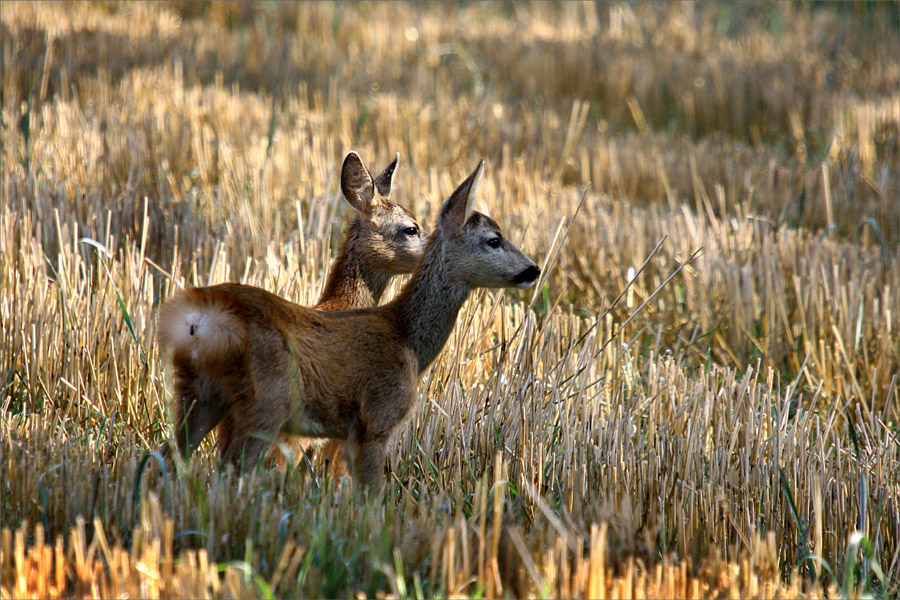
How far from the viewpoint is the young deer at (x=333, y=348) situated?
3.25 meters

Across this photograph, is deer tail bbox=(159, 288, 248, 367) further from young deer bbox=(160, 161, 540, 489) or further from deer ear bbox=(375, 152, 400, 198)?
deer ear bbox=(375, 152, 400, 198)

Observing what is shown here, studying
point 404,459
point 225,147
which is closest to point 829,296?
point 404,459

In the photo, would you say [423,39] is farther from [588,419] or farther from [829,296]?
[588,419]

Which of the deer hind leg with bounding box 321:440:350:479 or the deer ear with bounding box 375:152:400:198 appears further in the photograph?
the deer ear with bounding box 375:152:400:198

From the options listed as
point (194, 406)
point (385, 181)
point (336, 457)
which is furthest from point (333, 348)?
point (385, 181)

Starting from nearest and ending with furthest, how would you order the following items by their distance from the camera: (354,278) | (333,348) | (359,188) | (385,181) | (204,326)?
(204,326)
(333,348)
(354,278)
(359,188)
(385,181)

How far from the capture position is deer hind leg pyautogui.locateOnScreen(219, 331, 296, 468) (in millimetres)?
3268

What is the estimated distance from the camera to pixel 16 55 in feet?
29.7

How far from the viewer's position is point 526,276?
4129 millimetres

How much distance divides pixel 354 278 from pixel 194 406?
5.34ft

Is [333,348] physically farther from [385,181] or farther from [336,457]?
[385,181]

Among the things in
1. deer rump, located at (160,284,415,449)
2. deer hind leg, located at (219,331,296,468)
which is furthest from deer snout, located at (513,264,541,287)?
deer hind leg, located at (219,331,296,468)

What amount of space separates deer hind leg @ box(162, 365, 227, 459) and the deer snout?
4.27 ft

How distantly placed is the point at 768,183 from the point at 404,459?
615cm
